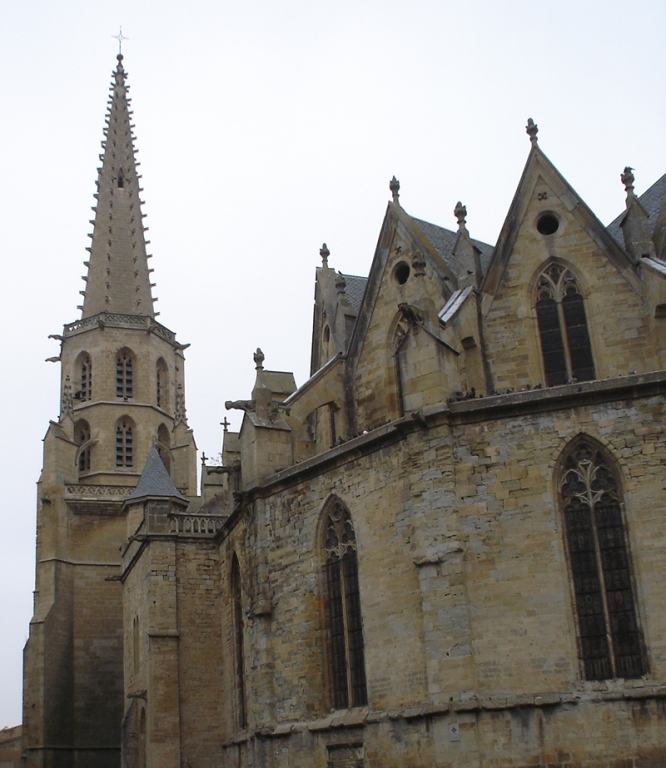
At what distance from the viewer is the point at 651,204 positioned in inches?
918

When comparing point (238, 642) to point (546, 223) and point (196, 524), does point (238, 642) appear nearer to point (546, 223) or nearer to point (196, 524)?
point (196, 524)

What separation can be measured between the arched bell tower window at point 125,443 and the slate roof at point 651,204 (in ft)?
75.4

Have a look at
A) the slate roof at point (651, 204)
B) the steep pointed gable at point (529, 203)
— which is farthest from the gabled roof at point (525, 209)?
the slate roof at point (651, 204)

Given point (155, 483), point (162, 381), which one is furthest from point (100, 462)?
point (155, 483)

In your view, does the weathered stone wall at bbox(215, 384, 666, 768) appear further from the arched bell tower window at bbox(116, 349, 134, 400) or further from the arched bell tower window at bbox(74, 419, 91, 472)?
the arched bell tower window at bbox(116, 349, 134, 400)

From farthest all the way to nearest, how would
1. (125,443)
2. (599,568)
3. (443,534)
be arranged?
(125,443), (443,534), (599,568)

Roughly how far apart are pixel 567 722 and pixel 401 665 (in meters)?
2.92

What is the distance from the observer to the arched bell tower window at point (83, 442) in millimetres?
40272

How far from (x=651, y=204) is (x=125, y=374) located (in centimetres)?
2466

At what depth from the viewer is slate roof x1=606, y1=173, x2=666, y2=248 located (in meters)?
22.3

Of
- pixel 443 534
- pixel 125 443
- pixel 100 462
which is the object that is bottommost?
pixel 443 534

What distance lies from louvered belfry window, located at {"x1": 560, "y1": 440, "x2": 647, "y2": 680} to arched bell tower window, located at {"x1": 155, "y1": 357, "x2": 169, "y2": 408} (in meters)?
27.8

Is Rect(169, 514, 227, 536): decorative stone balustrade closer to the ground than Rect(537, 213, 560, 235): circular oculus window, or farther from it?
closer to the ground

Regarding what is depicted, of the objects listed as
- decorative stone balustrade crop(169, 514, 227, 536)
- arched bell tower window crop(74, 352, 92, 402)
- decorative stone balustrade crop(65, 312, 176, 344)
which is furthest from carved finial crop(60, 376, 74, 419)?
decorative stone balustrade crop(169, 514, 227, 536)
